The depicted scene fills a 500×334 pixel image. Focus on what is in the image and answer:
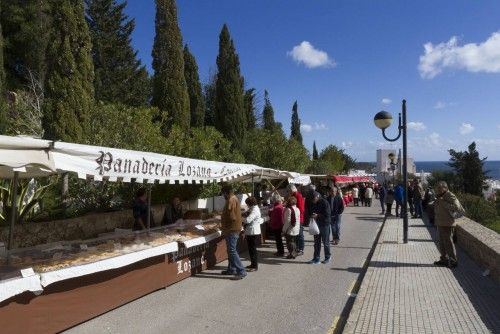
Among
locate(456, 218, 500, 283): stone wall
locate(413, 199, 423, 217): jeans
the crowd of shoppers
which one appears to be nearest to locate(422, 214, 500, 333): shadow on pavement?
locate(456, 218, 500, 283): stone wall

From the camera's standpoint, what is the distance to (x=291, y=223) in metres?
10.7

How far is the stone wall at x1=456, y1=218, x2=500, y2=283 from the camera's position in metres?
8.30

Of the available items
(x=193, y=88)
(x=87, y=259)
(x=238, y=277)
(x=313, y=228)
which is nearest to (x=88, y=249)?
(x=87, y=259)

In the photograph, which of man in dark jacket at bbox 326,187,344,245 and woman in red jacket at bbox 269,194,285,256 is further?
man in dark jacket at bbox 326,187,344,245

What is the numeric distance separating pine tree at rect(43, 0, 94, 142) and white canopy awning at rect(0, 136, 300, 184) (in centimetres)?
671

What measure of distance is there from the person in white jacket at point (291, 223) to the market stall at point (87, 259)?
2374mm

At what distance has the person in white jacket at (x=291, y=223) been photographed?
10641 mm

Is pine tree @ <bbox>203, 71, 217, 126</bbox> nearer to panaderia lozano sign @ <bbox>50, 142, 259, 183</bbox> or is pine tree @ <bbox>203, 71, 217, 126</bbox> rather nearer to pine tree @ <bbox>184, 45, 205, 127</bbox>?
pine tree @ <bbox>184, 45, 205, 127</bbox>

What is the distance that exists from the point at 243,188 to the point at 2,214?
12780 millimetres

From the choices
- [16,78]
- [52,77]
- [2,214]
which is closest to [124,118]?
[52,77]

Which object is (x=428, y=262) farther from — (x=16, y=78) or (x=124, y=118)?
(x=16, y=78)

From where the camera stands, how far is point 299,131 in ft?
209

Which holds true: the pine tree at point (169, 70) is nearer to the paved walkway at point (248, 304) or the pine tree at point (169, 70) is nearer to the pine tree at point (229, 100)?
the pine tree at point (229, 100)

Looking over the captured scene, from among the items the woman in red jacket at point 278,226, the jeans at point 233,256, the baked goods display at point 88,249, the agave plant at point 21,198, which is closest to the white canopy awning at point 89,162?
the baked goods display at point 88,249
